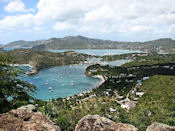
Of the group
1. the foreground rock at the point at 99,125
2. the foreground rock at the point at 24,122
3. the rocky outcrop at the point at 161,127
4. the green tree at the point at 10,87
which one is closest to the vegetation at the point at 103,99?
the green tree at the point at 10,87

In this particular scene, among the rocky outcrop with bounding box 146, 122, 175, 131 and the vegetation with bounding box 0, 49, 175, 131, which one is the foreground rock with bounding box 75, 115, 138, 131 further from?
the vegetation with bounding box 0, 49, 175, 131

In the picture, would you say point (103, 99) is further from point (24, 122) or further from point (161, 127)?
point (24, 122)

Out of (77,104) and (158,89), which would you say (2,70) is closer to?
(77,104)

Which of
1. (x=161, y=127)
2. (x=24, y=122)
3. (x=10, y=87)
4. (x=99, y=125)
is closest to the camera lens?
(x=24, y=122)

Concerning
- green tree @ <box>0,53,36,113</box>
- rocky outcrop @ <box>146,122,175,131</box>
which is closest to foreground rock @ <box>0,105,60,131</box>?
green tree @ <box>0,53,36,113</box>

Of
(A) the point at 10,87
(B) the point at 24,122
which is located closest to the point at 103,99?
(A) the point at 10,87

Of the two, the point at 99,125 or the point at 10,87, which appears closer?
the point at 99,125
